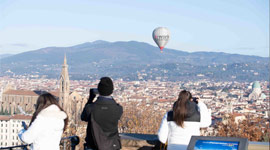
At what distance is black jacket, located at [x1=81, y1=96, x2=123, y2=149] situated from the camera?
334 cm

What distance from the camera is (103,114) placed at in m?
3.35

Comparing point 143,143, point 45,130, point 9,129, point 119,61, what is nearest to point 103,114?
point 45,130

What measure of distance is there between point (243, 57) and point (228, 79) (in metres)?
44.3

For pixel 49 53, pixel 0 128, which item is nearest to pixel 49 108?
pixel 0 128

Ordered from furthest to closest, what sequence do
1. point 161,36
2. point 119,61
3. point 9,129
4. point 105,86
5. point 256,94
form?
point 119,61 < point 256,94 < point 9,129 < point 161,36 < point 105,86

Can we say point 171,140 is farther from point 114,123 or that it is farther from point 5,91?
point 5,91

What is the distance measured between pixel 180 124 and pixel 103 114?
558 millimetres

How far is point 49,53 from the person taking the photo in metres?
169

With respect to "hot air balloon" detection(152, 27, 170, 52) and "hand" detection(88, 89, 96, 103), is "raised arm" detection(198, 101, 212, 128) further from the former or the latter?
"hot air balloon" detection(152, 27, 170, 52)

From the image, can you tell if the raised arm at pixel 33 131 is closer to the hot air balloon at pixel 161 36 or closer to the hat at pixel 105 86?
the hat at pixel 105 86

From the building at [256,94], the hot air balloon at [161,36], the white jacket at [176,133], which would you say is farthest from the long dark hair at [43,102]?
→ the building at [256,94]

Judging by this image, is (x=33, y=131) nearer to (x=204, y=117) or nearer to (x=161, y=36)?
(x=204, y=117)

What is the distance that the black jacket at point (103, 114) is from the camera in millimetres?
3344

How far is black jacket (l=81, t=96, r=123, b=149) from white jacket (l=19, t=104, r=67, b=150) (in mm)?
188
